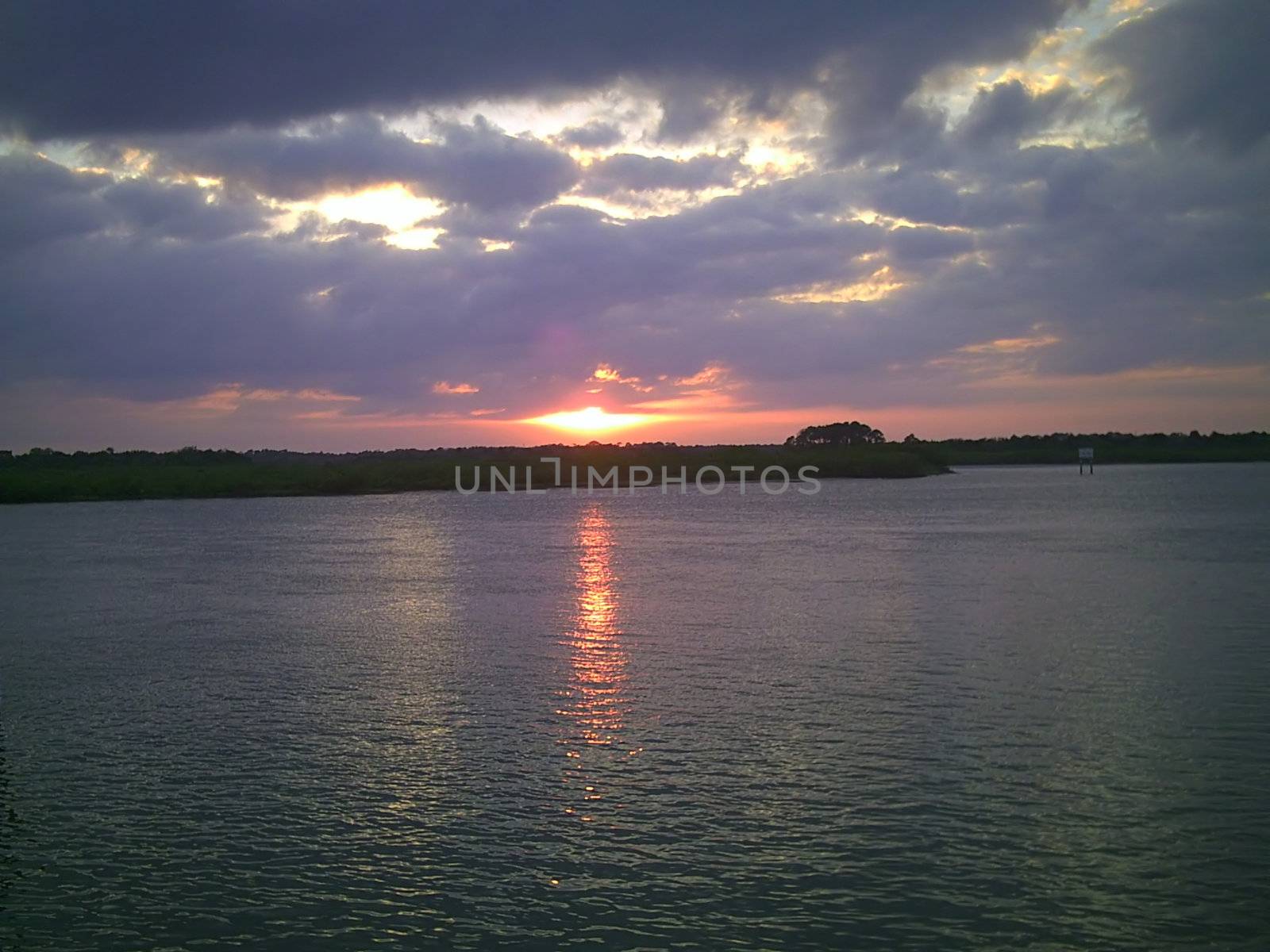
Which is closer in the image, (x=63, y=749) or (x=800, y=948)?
(x=800, y=948)

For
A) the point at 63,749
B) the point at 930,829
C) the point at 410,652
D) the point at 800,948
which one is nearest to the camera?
the point at 800,948

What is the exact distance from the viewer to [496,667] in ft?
52.2

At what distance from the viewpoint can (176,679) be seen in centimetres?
1538

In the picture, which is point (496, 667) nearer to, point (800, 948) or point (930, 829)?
point (930, 829)

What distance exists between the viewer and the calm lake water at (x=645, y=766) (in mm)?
7680

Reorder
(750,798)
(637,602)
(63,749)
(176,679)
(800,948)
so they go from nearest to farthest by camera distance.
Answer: (800,948) → (750,798) → (63,749) → (176,679) → (637,602)

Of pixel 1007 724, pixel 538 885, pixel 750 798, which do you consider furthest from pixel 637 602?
pixel 538 885

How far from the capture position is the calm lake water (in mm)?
7680

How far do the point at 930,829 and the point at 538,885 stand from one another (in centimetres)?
324

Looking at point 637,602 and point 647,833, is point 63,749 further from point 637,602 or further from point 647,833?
point 637,602

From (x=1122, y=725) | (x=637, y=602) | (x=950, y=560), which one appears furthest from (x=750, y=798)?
(x=950, y=560)

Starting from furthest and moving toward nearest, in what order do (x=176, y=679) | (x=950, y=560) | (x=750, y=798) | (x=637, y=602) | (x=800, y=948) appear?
(x=950, y=560), (x=637, y=602), (x=176, y=679), (x=750, y=798), (x=800, y=948)

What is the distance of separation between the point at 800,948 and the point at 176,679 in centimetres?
1114

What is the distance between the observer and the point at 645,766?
1092 centimetres
